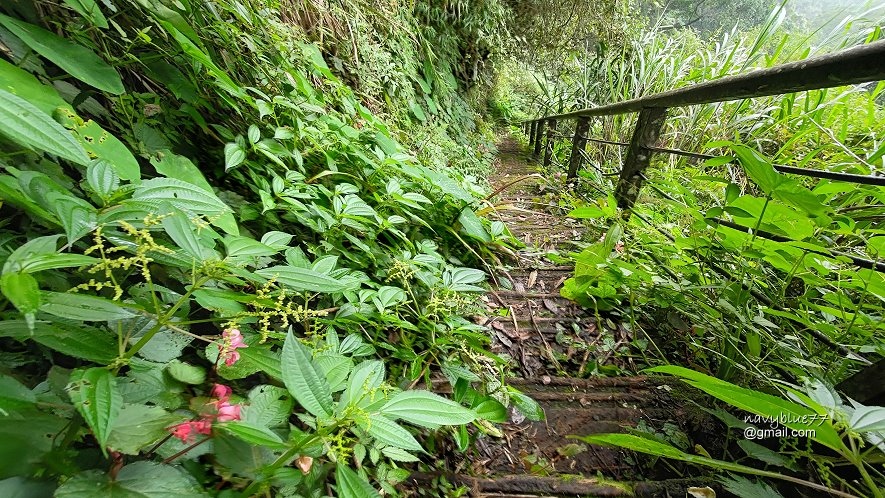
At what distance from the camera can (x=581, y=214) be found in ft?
4.49

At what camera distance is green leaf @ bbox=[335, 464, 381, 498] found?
0.52 m

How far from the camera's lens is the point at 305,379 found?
53 centimetres

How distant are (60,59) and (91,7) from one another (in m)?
0.20

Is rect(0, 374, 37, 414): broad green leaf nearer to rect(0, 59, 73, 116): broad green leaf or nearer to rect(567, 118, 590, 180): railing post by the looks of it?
rect(0, 59, 73, 116): broad green leaf

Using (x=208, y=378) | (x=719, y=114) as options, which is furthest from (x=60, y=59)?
(x=719, y=114)

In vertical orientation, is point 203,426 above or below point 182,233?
below

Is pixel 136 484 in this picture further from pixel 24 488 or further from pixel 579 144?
pixel 579 144

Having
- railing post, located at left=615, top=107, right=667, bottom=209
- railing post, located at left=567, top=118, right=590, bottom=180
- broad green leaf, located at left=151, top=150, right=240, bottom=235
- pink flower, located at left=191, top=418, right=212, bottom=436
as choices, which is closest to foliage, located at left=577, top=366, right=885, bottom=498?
pink flower, located at left=191, top=418, right=212, bottom=436

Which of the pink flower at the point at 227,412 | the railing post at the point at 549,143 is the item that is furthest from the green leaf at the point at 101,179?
the railing post at the point at 549,143

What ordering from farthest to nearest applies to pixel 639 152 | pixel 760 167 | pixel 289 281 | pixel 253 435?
pixel 639 152
pixel 760 167
pixel 289 281
pixel 253 435

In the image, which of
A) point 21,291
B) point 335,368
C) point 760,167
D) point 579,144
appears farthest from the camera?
point 579,144

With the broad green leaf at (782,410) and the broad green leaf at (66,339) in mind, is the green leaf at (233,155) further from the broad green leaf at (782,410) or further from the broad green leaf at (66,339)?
the broad green leaf at (782,410)

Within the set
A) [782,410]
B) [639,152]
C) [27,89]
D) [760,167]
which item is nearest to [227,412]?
[27,89]

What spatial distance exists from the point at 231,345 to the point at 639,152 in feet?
7.19
